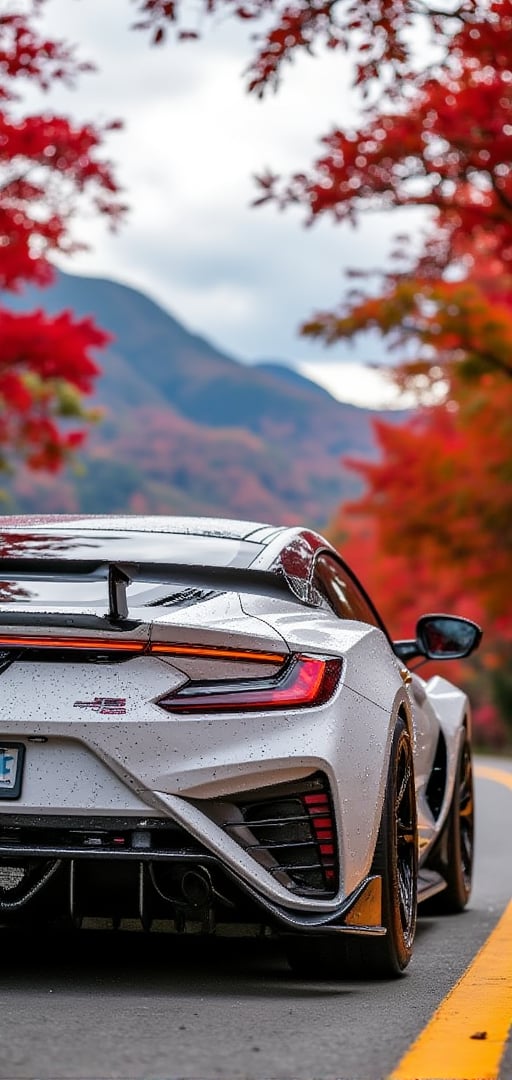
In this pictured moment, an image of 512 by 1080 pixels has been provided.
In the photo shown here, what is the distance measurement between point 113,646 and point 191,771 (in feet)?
1.22

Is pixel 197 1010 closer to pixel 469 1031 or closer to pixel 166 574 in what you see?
pixel 469 1031

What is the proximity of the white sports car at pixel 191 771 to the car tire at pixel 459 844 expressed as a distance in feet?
5.95

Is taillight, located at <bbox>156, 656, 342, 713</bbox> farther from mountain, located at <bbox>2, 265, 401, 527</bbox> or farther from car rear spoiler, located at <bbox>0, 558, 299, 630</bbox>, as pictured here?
mountain, located at <bbox>2, 265, 401, 527</bbox>

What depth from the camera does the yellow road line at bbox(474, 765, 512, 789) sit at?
14.9 m

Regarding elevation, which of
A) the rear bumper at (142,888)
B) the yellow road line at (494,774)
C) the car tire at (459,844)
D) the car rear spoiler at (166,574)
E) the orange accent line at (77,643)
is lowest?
the yellow road line at (494,774)

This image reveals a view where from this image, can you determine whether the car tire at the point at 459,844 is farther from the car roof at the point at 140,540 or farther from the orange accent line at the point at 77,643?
the orange accent line at the point at 77,643

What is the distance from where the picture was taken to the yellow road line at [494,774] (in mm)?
14945

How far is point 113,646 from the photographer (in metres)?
4.36

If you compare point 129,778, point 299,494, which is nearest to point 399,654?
point 129,778

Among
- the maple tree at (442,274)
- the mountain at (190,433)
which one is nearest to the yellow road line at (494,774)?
the maple tree at (442,274)

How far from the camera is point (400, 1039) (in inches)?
151

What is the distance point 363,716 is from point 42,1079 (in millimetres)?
1624

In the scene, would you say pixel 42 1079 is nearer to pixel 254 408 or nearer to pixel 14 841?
pixel 14 841

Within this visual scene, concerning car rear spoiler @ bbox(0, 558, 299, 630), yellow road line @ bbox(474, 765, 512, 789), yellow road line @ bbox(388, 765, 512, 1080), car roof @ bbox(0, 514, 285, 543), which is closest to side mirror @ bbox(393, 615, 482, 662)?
car roof @ bbox(0, 514, 285, 543)
